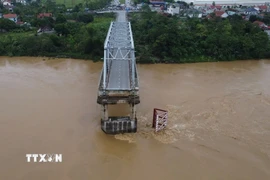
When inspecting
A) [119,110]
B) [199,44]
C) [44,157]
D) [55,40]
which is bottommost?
[44,157]

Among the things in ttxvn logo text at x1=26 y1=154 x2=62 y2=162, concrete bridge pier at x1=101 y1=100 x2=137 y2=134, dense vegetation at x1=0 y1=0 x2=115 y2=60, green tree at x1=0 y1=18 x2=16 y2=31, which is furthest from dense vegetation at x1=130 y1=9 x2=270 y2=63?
green tree at x1=0 y1=18 x2=16 y2=31

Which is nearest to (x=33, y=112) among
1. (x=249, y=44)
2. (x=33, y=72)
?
(x=33, y=72)

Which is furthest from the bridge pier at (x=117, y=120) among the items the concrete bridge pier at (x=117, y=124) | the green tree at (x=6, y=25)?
the green tree at (x=6, y=25)

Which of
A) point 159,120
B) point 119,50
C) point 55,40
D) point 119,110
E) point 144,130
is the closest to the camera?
point 159,120

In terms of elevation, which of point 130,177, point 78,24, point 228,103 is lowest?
point 130,177

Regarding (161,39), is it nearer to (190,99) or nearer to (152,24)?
(152,24)

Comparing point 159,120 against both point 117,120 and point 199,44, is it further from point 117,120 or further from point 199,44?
point 199,44

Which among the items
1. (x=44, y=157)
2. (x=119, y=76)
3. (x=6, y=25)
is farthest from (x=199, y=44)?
(x=6, y=25)

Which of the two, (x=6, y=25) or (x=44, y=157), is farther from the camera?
(x=6, y=25)
